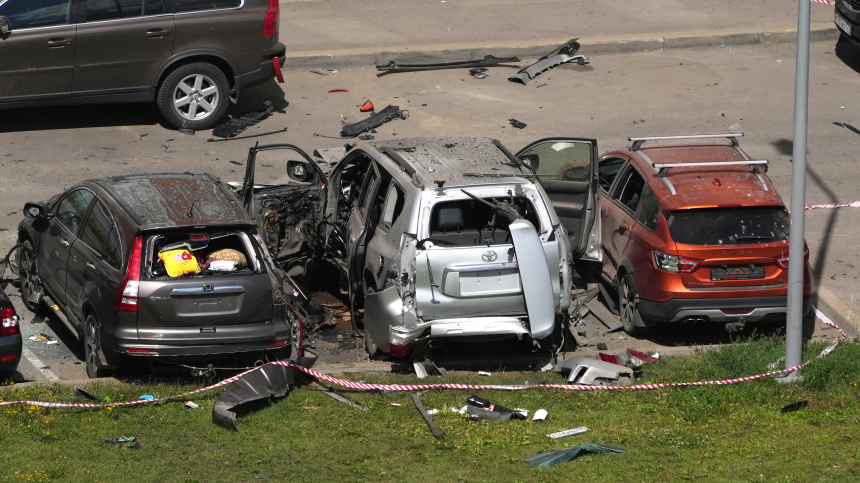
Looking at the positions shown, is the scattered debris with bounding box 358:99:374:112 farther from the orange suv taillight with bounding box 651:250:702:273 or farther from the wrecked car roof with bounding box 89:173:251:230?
the orange suv taillight with bounding box 651:250:702:273

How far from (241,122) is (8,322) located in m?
7.20

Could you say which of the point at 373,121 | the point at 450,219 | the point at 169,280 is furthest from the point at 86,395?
the point at 373,121

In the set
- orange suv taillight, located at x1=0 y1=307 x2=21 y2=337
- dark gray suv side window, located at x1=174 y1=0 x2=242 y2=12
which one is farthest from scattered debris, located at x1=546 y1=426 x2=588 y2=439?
dark gray suv side window, located at x1=174 y1=0 x2=242 y2=12

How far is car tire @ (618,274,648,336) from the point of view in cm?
983

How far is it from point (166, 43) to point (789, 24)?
1128 centimetres

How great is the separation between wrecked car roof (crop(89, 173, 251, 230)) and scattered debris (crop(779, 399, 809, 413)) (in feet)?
15.0

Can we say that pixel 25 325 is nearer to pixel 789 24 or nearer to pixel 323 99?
pixel 323 99

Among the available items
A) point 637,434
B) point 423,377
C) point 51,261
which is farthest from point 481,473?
point 51,261

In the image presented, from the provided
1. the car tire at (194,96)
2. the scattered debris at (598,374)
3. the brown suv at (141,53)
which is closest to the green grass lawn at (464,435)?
the scattered debris at (598,374)

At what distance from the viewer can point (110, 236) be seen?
8.68 metres

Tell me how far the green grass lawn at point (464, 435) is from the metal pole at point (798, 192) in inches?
14.8

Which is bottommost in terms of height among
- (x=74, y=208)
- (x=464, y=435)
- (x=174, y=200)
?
(x=464, y=435)

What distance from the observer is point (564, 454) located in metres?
6.99

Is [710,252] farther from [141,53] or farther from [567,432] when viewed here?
[141,53]
